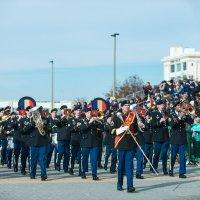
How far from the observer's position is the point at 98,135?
14.9 metres

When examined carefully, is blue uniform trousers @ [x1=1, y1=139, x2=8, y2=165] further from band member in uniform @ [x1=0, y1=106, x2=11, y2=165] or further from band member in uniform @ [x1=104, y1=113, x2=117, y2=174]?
band member in uniform @ [x1=104, y1=113, x2=117, y2=174]

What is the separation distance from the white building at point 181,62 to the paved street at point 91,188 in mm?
84827

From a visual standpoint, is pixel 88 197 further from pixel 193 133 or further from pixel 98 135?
pixel 193 133

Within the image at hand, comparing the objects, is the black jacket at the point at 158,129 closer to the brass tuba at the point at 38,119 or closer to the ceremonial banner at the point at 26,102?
the brass tuba at the point at 38,119

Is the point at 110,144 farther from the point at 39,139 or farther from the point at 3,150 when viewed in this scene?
the point at 3,150

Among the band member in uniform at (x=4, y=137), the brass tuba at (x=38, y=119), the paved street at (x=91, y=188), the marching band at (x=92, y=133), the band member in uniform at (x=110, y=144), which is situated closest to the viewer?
the paved street at (x=91, y=188)

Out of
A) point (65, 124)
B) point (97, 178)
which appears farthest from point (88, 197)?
point (65, 124)

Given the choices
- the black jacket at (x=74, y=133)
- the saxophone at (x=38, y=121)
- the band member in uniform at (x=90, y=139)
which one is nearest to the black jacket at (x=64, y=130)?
the black jacket at (x=74, y=133)

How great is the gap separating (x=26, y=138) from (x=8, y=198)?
435cm

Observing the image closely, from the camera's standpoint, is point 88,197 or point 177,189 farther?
point 177,189

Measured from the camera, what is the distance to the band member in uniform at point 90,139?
47.7ft

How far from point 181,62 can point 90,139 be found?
9490 centimetres

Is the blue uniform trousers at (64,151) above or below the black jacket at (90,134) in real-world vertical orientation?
below

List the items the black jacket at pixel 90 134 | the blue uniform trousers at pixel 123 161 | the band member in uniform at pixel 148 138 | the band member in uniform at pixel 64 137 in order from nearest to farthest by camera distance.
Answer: the blue uniform trousers at pixel 123 161 < the black jacket at pixel 90 134 < the band member in uniform at pixel 148 138 < the band member in uniform at pixel 64 137
